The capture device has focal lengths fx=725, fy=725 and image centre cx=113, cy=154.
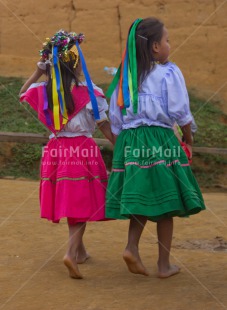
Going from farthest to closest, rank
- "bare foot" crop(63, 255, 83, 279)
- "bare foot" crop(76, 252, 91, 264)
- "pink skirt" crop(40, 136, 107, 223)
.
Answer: "bare foot" crop(76, 252, 91, 264) → "pink skirt" crop(40, 136, 107, 223) → "bare foot" crop(63, 255, 83, 279)

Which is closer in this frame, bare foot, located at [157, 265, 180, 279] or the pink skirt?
bare foot, located at [157, 265, 180, 279]

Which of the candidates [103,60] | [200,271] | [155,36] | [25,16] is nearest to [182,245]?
[200,271]

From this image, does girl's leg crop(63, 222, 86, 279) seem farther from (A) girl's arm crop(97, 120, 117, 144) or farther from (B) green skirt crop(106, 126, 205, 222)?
(A) girl's arm crop(97, 120, 117, 144)

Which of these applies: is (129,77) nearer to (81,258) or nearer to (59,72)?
(59,72)

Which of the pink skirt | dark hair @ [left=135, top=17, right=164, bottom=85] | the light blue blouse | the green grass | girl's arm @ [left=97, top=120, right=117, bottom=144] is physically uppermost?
dark hair @ [left=135, top=17, right=164, bottom=85]

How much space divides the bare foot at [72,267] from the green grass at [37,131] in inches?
215

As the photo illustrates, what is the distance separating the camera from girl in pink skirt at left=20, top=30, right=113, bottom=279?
4.67 meters

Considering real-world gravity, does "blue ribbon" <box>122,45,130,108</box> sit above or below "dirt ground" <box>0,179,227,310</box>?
above

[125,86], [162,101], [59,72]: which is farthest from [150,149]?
[59,72]

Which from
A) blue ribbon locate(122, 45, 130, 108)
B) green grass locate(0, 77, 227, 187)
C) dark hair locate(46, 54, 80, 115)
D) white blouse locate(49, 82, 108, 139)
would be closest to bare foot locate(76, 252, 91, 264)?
white blouse locate(49, 82, 108, 139)

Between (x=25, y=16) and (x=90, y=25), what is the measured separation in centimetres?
118

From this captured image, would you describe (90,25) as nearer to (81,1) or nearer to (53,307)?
(81,1)

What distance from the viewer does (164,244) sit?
4484mm

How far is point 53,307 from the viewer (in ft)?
13.0
